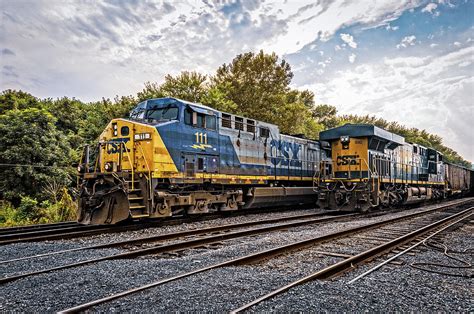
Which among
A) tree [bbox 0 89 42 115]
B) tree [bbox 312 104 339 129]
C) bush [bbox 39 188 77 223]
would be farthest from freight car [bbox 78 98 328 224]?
tree [bbox 312 104 339 129]

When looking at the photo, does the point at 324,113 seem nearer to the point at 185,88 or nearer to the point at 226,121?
the point at 185,88

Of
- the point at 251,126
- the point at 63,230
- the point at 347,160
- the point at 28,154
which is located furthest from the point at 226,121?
the point at 28,154

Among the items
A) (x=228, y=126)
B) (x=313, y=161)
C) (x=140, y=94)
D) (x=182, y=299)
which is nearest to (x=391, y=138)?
(x=313, y=161)

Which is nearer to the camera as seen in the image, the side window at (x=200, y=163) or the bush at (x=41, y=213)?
the side window at (x=200, y=163)

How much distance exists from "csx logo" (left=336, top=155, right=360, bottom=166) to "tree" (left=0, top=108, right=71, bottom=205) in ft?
42.7

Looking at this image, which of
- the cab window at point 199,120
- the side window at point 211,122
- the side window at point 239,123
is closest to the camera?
the cab window at point 199,120

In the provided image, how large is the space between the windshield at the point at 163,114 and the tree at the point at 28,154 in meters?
9.09

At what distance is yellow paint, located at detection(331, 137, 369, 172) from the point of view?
43.5 feet

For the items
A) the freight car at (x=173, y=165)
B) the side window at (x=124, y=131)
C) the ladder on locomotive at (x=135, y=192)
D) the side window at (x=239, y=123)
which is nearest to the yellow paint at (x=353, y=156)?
the freight car at (x=173, y=165)

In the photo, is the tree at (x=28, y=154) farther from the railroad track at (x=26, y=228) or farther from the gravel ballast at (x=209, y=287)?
the gravel ballast at (x=209, y=287)

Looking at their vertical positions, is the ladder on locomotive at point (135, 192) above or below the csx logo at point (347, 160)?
below

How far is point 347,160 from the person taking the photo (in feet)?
44.7

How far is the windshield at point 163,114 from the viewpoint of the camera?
993 centimetres

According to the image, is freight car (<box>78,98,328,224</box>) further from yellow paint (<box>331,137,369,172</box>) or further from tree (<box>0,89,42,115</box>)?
tree (<box>0,89,42,115</box>)
